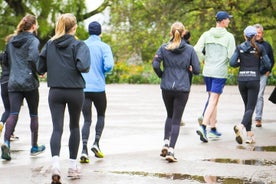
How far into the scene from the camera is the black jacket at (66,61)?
7918 millimetres

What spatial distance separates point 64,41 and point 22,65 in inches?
67.2

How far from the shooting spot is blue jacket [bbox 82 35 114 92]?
30.5 ft

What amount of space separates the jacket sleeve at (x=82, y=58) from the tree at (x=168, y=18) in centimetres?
2414

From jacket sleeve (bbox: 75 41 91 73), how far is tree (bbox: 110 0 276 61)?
24141mm

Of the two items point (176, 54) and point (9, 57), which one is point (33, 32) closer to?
point (9, 57)

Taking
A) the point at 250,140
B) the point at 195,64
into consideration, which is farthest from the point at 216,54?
the point at 195,64

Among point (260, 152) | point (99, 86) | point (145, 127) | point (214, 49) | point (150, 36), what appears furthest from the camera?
point (150, 36)

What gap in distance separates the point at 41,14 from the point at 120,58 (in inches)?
536

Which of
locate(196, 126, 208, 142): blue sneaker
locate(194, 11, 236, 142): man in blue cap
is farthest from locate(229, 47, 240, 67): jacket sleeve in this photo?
locate(196, 126, 208, 142): blue sneaker

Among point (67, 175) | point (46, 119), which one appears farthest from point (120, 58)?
point (67, 175)

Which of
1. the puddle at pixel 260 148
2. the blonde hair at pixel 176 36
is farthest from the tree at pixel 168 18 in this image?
the blonde hair at pixel 176 36

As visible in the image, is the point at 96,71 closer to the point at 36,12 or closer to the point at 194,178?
the point at 194,178

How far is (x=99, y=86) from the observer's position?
934cm

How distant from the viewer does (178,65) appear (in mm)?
9531
